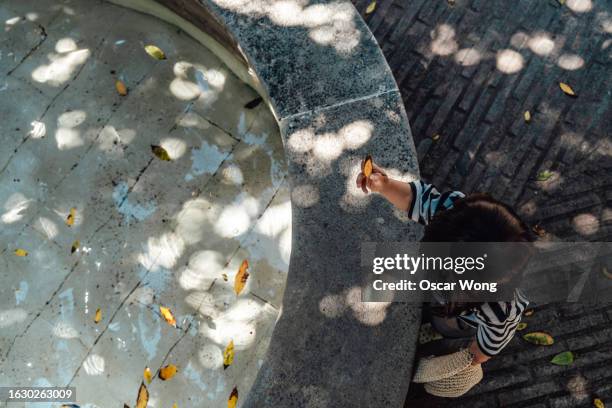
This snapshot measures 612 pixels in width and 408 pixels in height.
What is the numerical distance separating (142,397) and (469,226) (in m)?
2.80

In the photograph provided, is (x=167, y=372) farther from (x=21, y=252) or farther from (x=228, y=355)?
(x=21, y=252)

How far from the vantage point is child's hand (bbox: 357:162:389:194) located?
3.44 meters

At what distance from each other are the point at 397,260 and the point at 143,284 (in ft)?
6.66

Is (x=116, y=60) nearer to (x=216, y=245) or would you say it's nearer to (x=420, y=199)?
(x=216, y=245)

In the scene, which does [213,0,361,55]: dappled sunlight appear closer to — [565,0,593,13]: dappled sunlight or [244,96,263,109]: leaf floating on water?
[244,96,263,109]: leaf floating on water

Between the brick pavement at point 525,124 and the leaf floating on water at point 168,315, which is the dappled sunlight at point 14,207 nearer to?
the leaf floating on water at point 168,315

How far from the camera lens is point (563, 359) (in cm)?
416

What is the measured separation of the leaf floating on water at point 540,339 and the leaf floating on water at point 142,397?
2788 millimetres

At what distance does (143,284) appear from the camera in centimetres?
446

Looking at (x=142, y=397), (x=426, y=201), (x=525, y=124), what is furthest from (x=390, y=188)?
(x=142, y=397)

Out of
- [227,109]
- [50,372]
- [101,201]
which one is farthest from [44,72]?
[50,372]

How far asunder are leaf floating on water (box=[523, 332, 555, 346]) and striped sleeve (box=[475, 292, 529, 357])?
1.14 metres

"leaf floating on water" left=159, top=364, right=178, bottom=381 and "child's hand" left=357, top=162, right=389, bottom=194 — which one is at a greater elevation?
"child's hand" left=357, top=162, right=389, bottom=194

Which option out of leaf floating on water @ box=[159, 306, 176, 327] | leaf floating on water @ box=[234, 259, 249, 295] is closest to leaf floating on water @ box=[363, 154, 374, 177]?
leaf floating on water @ box=[234, 259, 249, 295]
